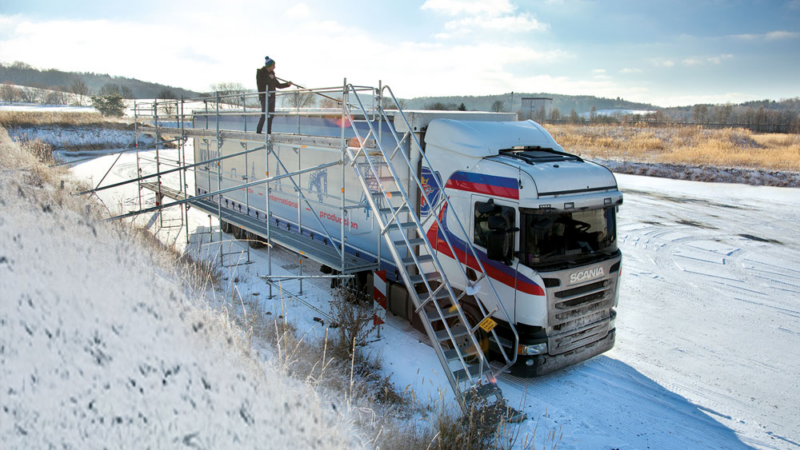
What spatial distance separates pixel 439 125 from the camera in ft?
24.6

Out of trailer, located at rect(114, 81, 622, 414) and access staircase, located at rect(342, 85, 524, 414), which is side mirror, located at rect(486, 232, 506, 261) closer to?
trailer, located at rect(114, 81, 622, 414)

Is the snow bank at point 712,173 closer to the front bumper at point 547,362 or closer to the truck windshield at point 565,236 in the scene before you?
the truck windshield at point 565,236

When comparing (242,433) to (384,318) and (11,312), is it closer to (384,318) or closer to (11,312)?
(11,312)

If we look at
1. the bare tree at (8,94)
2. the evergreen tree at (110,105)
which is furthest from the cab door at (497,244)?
the bare tree at (8,94)

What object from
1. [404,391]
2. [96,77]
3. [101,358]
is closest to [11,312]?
[101,358]

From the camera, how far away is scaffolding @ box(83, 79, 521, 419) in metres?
6.59

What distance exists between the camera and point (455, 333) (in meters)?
6.80

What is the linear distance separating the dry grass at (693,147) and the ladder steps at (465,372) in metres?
27.7

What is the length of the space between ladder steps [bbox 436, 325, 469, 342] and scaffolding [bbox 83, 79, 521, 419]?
1cm

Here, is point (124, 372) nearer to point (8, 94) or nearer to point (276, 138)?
point (276, 138)

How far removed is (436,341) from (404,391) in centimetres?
75

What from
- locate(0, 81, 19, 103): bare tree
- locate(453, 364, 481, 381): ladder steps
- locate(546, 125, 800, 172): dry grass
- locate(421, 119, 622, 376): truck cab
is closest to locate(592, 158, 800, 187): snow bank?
locate(546, 125, 800, 172): dry grass

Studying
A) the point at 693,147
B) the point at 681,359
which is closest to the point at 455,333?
the point at 681,359

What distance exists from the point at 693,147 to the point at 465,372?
36.8 m
